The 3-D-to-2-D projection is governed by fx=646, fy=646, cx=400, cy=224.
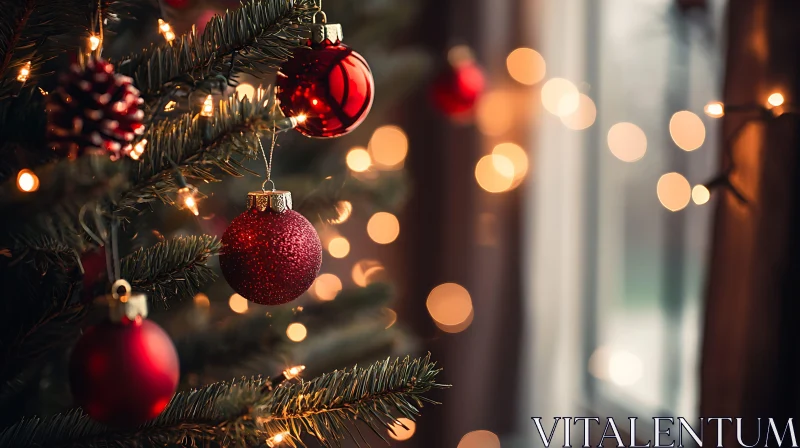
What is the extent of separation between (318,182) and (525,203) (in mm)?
722

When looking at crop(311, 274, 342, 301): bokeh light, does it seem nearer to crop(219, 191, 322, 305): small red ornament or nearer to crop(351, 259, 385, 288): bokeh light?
crop(351, 259, 385, 288): bokeh light

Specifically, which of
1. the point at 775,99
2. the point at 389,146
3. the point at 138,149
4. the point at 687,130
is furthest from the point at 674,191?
the point at 138,149

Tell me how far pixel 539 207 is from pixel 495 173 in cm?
13

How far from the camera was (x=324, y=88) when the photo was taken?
1.77 ft

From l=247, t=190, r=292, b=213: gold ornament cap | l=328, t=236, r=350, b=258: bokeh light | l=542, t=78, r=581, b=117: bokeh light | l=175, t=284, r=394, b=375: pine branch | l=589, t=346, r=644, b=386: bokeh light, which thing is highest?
l=542, t=78, r=581, b=117: bokeh light

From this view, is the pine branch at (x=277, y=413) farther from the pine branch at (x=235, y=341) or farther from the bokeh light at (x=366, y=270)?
the bokeh light at (x=366, y=270)

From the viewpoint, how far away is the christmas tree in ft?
1.37

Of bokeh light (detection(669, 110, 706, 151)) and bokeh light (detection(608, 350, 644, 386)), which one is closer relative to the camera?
bokeh light (detection(669, 110, 706, 151))

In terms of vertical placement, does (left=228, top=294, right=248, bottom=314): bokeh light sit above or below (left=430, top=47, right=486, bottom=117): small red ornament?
below

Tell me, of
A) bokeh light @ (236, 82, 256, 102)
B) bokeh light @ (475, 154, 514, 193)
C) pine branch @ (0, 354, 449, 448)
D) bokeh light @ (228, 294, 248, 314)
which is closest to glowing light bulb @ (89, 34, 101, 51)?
bokeh light @ (236, 82, 256, 102)

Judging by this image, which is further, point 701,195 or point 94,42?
point 701,195

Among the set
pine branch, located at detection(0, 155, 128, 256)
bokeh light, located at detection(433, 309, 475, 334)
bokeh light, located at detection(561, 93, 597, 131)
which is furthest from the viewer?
bokeh light, located at detection(433, 309, 475, 334)

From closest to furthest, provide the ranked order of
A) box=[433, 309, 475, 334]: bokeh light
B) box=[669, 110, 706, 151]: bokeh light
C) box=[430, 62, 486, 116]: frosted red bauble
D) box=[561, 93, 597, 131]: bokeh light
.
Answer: box=[669, 110, 706, 151]: bokeh light, box=[430, 62, 486, 116]: frosted red bauble, box=[561, 93, 597, 131]: bokeh light, box=[433, 309, 475, 334]: bokeh light

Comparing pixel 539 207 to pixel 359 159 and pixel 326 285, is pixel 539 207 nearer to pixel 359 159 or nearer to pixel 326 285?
pixel 359 159
